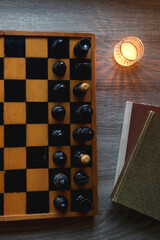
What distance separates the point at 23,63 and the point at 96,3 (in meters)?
0.59

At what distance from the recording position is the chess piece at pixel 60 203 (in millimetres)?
1297

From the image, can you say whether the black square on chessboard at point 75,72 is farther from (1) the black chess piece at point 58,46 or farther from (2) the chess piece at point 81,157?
(2) the chess piece at point 81,157

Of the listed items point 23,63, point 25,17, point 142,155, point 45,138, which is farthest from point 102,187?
point 25,17

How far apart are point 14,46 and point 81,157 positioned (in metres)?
0.69

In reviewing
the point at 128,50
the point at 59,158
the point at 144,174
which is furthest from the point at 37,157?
the point at 128,50

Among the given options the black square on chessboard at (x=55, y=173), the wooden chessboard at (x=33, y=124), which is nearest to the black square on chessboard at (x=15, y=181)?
the wooden chessboard at (x=33, y=124)

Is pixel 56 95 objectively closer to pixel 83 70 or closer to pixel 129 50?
pixel 83 70

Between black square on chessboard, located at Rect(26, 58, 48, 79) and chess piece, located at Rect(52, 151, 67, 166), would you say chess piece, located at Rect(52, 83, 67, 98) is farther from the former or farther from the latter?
chess piece, located at Rect(52, 151, 67, 166)

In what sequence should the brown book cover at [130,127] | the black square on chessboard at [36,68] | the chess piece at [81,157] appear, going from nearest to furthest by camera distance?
the chess piece at [81,157]
the black square on chessboard at [36,68]
the brown book cover at [130,127]

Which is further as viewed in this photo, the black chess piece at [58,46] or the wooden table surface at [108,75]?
the wooden table surface at [108,75]

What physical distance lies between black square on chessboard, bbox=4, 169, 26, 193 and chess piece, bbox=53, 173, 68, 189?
0.17 metres

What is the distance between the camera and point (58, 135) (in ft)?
4.30

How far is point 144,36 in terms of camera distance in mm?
1535

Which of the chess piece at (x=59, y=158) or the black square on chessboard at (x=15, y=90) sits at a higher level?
the black square on chessboard at (x=15, y=90)
